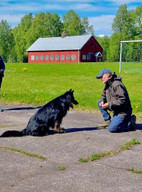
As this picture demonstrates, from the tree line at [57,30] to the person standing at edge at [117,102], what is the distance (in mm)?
78366

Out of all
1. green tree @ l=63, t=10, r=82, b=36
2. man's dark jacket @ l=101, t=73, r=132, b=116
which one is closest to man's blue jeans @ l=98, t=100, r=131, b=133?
man's dark jacket @ l=101, t=73, r=132, b=116

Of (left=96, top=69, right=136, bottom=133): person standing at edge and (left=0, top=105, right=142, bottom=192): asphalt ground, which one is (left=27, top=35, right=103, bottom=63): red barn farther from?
(left=0, top=105, right=142, bottom=192): asphalt ground

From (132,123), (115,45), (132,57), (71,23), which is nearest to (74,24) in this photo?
(71,23)

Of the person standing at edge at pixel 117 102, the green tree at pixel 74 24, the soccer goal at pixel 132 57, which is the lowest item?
the person standing at edge at pixel 117 102

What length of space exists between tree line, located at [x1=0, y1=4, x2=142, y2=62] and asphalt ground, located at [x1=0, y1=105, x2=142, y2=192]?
3120 inches

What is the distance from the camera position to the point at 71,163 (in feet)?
16.3

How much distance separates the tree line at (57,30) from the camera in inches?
3359

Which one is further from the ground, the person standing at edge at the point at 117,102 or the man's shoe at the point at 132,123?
the person standing at edge at the point at 117,102

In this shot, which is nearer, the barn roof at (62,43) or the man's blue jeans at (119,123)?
the man's blue jeans at (119,123)

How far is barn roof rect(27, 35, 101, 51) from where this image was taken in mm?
71000

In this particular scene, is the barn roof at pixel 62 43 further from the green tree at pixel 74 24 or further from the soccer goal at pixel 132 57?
the soccer goal at pixel 132 57

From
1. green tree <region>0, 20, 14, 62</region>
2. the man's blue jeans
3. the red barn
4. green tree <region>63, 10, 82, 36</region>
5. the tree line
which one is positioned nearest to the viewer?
the man's blue jeans

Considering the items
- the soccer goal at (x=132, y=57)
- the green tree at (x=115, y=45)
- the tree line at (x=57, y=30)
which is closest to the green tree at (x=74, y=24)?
the tree line at (x=57, y=30)

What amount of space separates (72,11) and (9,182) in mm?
104000
